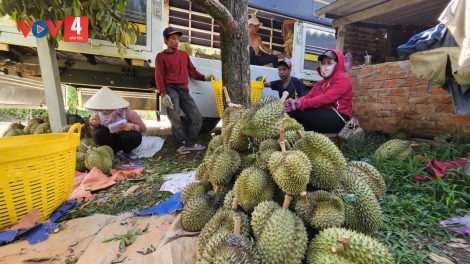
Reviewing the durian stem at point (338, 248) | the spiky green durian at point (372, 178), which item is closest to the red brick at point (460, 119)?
the spiky green durian at point (372, 178)

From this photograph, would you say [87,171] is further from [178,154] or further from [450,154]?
[450,154]

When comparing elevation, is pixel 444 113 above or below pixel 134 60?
below

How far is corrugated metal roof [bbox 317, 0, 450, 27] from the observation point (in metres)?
4.62

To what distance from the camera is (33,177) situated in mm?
2057

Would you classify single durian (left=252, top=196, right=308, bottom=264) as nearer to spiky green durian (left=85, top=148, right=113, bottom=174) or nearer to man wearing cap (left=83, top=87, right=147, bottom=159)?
spiky green durian (left=85, top=148, right=113, bottom=174)

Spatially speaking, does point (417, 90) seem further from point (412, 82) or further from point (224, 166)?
point (224, 166)

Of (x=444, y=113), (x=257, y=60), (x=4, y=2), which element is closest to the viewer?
(x=4, y=2)

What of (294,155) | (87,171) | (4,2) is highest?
(4,2)

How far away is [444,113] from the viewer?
3723 mm

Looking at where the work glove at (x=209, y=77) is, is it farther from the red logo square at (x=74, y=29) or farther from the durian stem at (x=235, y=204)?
the durian stem at (x=235, y=204)

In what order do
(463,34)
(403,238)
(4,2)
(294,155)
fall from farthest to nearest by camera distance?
(4,2) < (463,34) < (403,238) < (294,155)

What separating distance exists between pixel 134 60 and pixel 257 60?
120 inches

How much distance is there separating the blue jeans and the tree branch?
2165mm

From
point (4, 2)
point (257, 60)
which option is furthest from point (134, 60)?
point (257, 60)
